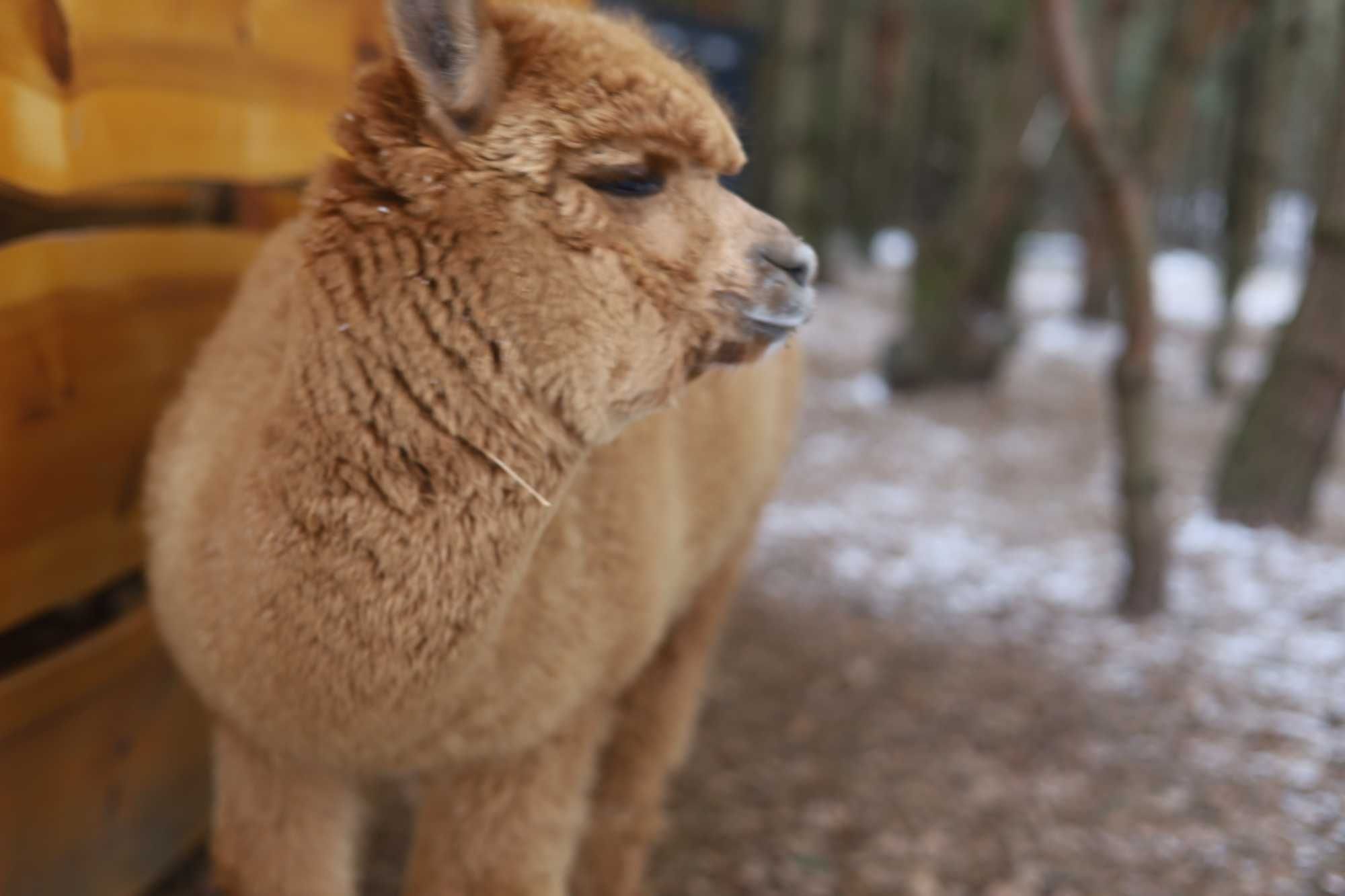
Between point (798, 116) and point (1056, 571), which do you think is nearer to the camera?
point (1056, 571)

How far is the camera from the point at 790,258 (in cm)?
172

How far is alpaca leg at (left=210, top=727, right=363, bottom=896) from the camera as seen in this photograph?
A: 199cm

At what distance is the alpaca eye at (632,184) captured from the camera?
164cm

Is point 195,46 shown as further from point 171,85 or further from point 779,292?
point 779,292

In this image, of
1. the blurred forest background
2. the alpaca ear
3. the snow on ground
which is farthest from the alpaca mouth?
the snow on ground

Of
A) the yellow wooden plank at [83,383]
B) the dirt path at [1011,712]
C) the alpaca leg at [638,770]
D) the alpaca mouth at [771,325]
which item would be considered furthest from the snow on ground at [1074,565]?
the yellow wooden plank at [83,383]

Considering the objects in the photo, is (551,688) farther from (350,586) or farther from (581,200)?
(581,200)

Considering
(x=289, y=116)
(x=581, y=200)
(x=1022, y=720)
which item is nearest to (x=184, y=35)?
(x=289, y=116)

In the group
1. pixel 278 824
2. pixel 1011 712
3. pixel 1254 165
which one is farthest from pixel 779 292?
pixel 1254 165

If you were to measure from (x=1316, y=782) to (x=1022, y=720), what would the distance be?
82 cm

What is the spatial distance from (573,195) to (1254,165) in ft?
26.2

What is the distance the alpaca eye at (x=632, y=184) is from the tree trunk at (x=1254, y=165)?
7.00m

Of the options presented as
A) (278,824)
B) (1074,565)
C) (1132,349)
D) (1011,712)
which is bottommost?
(1074,565)

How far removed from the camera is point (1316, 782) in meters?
3.18
